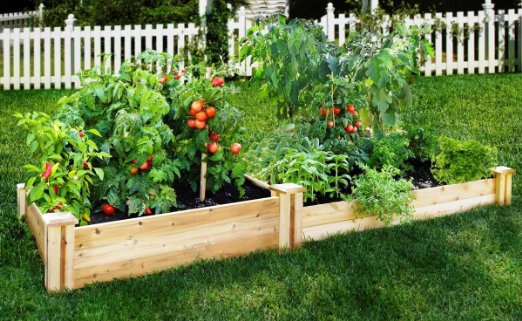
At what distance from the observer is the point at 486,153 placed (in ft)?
15.8

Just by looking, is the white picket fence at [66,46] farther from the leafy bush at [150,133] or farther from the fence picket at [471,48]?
the leafy bush at [150,133]

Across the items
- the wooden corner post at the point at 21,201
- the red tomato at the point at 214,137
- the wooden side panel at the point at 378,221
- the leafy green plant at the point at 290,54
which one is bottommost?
the wooden side panel at the point at 378,221

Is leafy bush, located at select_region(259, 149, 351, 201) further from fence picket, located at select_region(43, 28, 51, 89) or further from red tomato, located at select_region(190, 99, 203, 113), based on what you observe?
fence picket, located at select_region(43, 28, 51, 89)

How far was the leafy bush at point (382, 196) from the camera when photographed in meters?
4.20

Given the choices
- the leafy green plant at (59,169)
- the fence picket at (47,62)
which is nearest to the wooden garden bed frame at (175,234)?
the leafy green plant at (59,169)

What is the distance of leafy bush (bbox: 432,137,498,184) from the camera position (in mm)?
4797

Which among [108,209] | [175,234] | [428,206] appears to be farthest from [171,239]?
[428,206]

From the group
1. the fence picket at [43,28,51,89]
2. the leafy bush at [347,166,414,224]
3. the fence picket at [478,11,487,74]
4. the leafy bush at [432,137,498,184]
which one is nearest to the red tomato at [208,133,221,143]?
the leafy bush at [347,166,414,224]

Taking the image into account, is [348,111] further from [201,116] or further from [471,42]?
[471,42]

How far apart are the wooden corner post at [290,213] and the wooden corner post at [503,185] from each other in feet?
5.32

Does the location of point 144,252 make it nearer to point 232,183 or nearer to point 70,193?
point 70,193

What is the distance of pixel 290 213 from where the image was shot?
400 cm

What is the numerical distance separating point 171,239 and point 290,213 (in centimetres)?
70

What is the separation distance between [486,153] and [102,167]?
8.29 ft
